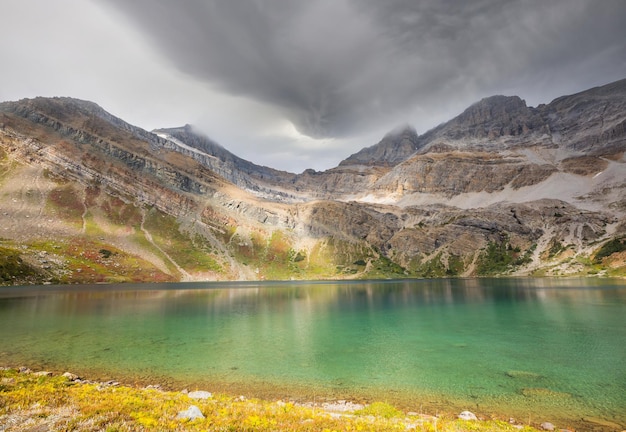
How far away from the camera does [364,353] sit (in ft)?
137

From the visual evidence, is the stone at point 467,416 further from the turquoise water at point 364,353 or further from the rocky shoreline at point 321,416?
the turquoise water at point 364,353

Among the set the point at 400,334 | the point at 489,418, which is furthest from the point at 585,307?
the point at 489,418

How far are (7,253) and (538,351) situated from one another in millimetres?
177697

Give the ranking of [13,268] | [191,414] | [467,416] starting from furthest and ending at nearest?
[13,268]
[467,416]
[191,414]

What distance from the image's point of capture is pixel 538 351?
41594 mm

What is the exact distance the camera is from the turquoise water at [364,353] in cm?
2839

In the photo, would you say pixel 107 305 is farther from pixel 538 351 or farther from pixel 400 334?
pixel 538 351

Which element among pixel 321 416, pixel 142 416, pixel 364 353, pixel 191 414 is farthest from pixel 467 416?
pixel 142 416

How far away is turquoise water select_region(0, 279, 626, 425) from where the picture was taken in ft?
93.1

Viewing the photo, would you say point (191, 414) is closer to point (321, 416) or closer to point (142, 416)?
point (142, 416)

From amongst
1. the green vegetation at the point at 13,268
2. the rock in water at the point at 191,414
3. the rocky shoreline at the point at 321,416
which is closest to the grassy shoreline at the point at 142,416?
the rocky shoreline at the point at 321,416

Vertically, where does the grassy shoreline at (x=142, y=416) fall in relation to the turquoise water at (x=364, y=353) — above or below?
above

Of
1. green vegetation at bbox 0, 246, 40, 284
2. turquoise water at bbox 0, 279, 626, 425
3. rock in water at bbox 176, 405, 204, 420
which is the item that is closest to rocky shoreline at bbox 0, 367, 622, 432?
rock in water at bbox 176, 405, 204, 420

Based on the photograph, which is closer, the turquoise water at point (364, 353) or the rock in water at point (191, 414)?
the rock in water at point (191, 414)
